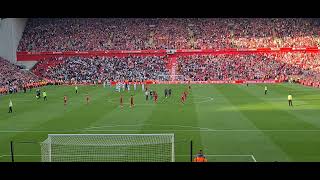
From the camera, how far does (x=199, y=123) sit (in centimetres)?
2605

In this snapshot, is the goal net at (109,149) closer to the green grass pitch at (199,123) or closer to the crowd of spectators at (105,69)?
the green grass pitch at (199,123)

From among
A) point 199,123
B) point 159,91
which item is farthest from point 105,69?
point 199,123

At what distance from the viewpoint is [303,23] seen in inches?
2990

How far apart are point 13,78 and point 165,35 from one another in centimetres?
2850

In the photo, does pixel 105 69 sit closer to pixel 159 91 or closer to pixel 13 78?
pixel 13 78

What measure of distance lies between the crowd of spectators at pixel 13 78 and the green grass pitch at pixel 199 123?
10.5 metres

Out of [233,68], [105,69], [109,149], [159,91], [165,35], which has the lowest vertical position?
[109,149]

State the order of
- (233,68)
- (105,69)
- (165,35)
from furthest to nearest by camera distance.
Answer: (165,35)
(105,69)
(233,68)

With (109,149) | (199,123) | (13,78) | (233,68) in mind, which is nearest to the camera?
(109,149)

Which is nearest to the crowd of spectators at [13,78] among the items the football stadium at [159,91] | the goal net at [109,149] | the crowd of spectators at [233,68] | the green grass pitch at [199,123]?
the football stadium at [159,91]

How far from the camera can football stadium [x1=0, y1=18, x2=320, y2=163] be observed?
18.6m

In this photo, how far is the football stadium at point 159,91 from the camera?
1856cm
